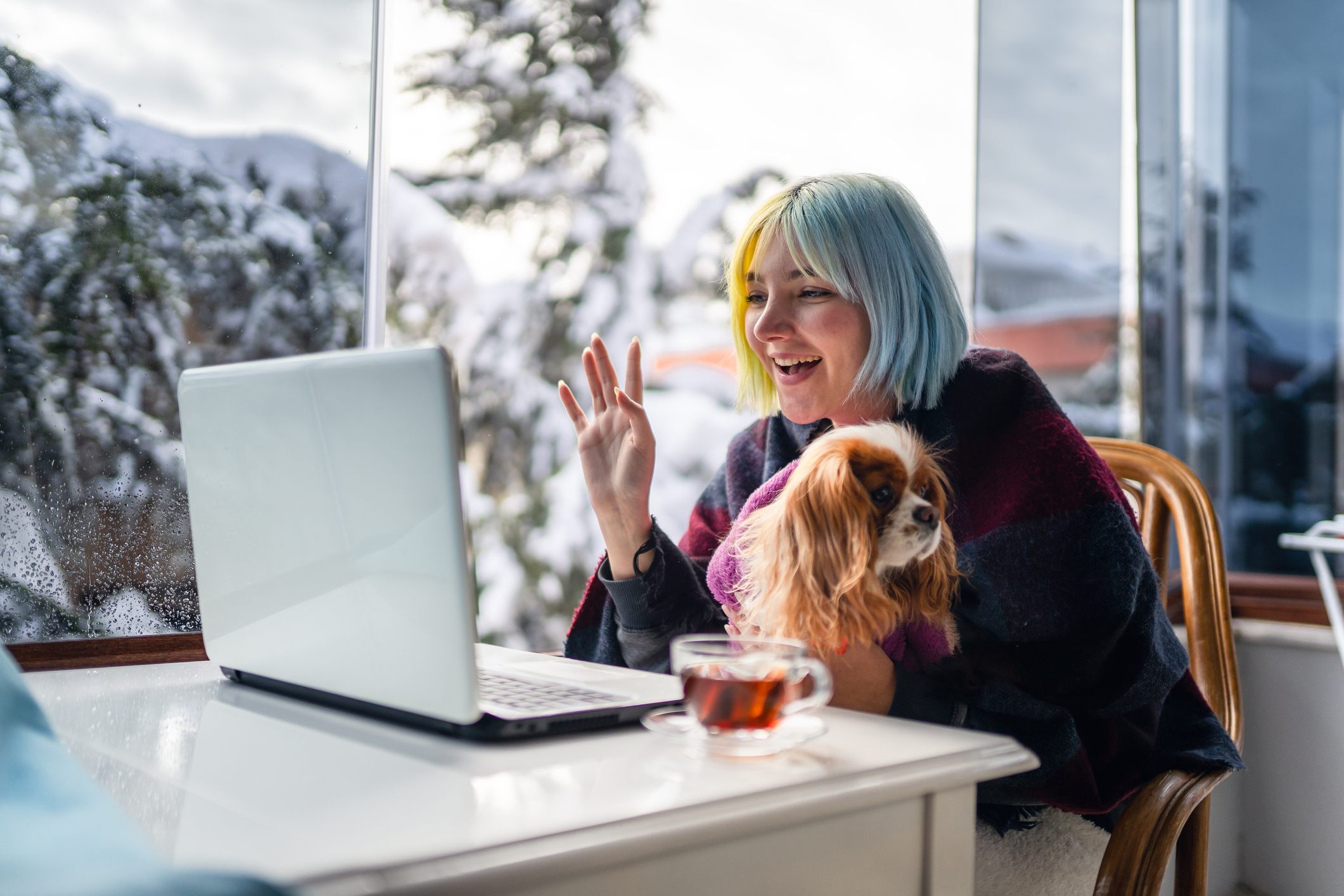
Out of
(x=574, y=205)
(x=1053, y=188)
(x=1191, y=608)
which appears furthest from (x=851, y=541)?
(x=574, y=205)

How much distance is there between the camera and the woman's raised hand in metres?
1.15

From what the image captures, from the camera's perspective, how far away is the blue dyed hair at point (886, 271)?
3.84 feet

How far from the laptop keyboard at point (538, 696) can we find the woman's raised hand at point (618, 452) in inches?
11.0

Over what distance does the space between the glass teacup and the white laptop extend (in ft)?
0.35

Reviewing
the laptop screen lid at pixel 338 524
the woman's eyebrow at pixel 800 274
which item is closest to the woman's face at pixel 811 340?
the woman's eyebrow at pixel 800 274

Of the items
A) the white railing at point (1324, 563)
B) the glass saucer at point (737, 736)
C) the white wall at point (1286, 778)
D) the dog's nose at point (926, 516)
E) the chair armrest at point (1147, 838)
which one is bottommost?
the white wall at point (1286, 778)

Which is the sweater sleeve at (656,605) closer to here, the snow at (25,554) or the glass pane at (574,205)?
the snow at (25,554)

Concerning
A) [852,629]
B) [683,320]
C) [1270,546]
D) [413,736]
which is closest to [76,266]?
[413,736]

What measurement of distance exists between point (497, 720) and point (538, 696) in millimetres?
119

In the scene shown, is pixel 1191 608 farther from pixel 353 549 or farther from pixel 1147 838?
pixel 353 549

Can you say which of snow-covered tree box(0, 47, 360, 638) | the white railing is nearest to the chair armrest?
the white railing

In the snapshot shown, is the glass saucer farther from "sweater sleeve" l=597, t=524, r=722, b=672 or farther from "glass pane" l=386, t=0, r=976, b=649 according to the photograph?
"glass pane" l=386, t=0, r=976, b=649

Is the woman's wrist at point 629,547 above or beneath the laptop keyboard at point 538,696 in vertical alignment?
above

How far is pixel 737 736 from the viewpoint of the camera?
685 mm
